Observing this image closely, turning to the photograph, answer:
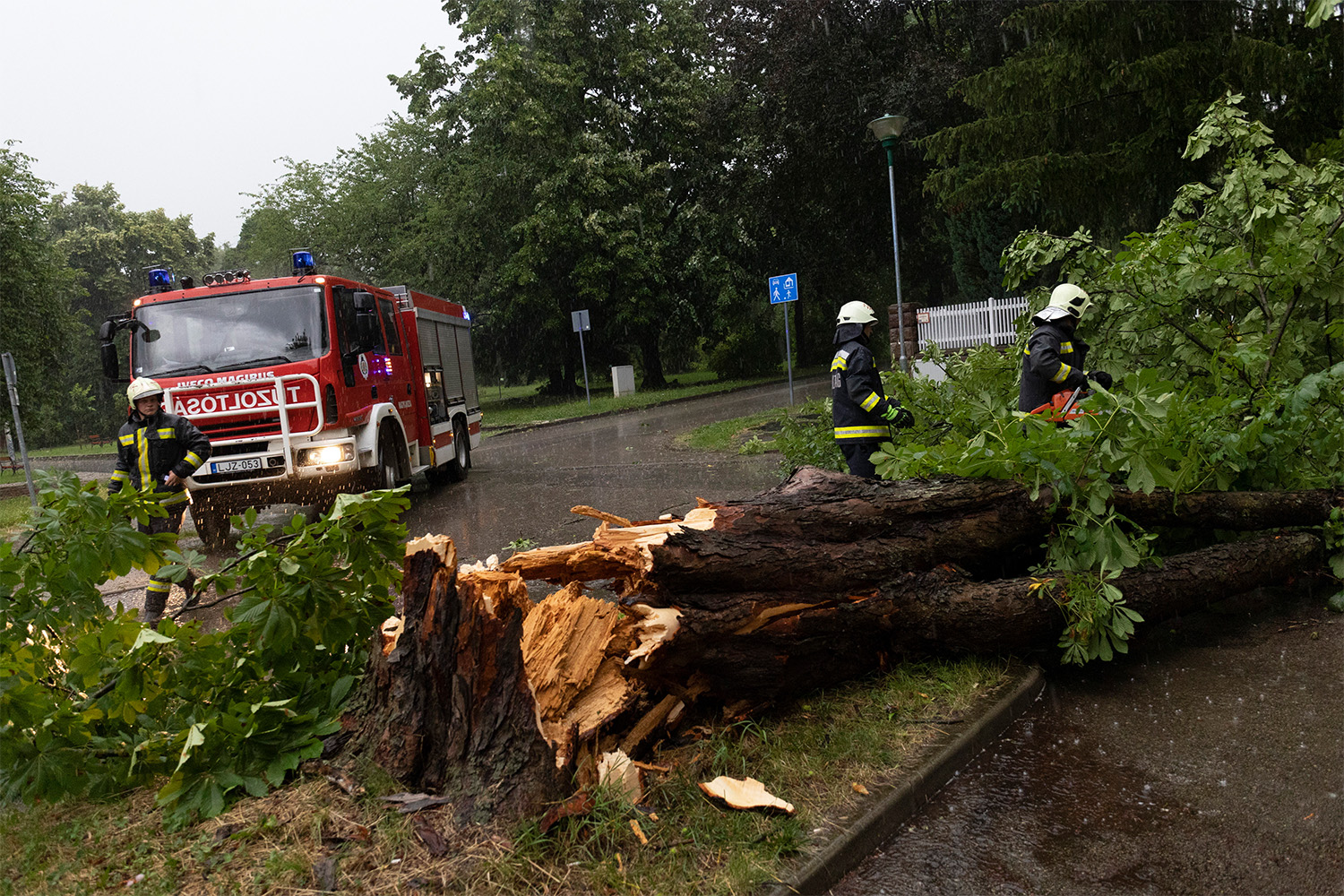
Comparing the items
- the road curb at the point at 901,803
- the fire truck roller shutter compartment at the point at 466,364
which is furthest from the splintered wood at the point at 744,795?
the fire truck roller shutter compartment at the point at 466,364

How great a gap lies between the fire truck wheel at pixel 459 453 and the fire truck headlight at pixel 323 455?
465cm

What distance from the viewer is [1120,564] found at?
177 inches

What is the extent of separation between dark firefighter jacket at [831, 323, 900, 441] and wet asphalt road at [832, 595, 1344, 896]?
2355 millimetres

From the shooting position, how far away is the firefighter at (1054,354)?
6.25 metres

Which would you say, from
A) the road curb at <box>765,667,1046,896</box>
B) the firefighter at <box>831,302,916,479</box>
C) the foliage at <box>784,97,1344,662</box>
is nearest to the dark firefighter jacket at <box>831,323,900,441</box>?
the firefighter at <box>831,302,916,479</box>

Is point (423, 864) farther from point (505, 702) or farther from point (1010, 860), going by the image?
point (1010, 860)

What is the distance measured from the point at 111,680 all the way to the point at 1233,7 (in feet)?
58.3

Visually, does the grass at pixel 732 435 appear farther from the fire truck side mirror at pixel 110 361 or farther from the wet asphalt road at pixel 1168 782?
the wet asphalt road at pixel 1168 782

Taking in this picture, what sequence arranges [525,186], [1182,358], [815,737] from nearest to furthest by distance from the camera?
1. [815,737]
2. [1182,358]
3. [525,186]

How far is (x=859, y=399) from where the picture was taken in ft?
21.9

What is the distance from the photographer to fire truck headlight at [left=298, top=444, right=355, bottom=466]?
979 cm

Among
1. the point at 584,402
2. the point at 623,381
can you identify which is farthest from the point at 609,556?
the point at 623,381

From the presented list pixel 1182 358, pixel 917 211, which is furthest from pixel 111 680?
pixel 917 211

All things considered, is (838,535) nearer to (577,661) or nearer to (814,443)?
(577,661)
